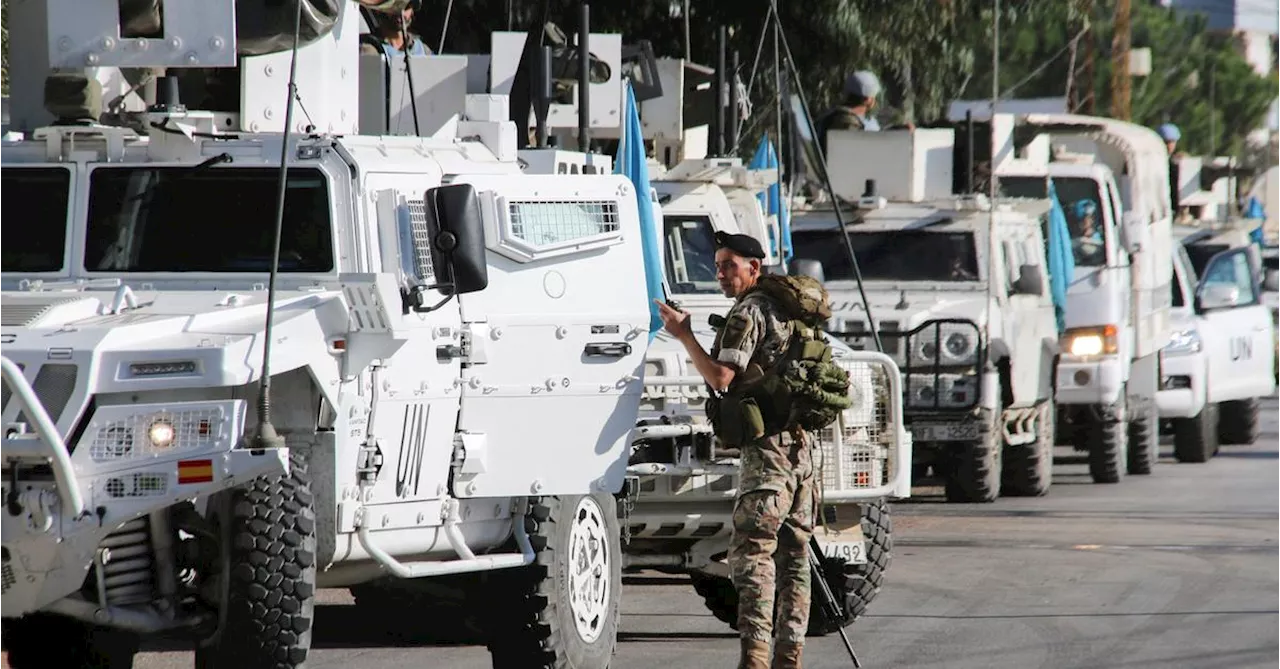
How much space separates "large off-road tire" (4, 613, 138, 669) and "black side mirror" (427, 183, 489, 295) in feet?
5.49

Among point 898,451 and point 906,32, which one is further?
point 906,32

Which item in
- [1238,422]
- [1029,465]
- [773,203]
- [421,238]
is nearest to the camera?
[421,238]

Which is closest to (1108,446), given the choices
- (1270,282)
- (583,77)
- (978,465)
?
(978,465)

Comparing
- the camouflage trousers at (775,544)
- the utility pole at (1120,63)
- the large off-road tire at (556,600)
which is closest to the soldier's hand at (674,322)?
the camouflage trousers at (775,544)

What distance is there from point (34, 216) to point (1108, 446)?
1246cm

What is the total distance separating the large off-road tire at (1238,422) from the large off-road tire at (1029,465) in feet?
22.3

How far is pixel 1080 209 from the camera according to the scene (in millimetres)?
20266

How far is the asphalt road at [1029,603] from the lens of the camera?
1084 cm

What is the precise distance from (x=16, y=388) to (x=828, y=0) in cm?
1767

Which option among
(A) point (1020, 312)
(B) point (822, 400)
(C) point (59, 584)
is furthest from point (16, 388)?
(A) point (1020, 312)

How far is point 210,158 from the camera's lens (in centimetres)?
916

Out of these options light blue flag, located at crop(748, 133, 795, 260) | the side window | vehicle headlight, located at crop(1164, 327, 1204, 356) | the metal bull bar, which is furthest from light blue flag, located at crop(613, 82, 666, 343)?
the side window

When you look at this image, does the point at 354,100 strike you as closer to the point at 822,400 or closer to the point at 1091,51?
the point at 822,400

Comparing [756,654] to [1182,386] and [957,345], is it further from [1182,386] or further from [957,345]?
[1182,386]
